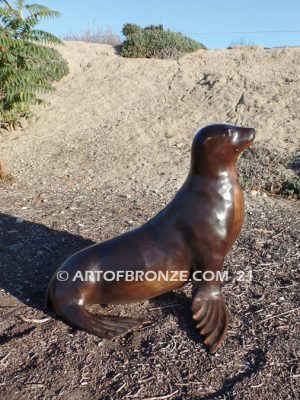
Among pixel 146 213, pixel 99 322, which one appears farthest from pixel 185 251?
pixel 146 213

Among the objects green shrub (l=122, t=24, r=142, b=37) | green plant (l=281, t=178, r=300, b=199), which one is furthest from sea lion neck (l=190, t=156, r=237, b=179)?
green shrub (l=122, t=24, r=142, b=37)

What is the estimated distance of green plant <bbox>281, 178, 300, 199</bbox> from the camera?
6617 mm

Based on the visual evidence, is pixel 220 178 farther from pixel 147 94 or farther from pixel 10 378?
pixel 147 94

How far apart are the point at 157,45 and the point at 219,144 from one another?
1159 centimetres

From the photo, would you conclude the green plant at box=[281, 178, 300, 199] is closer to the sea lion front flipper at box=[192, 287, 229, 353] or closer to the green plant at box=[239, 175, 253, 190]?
the green plant at box=[239, 175, 253, 190]

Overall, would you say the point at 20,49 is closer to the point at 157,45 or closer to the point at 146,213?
the point at 146,213

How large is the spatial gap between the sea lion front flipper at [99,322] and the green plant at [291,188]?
13.7 feet

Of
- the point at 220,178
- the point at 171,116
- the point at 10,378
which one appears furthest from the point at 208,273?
the point at 171,116

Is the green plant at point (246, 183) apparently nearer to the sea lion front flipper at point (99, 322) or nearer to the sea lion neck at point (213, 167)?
the sea lion neck at point (213, 167)

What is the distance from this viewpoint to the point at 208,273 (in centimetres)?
315

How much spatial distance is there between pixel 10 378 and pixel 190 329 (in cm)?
119

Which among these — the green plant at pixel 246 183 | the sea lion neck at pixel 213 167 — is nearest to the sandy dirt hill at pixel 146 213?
the green plant at pixel 246 183

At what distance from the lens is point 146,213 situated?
18.4 feet

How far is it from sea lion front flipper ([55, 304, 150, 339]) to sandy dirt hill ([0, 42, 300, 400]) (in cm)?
6
